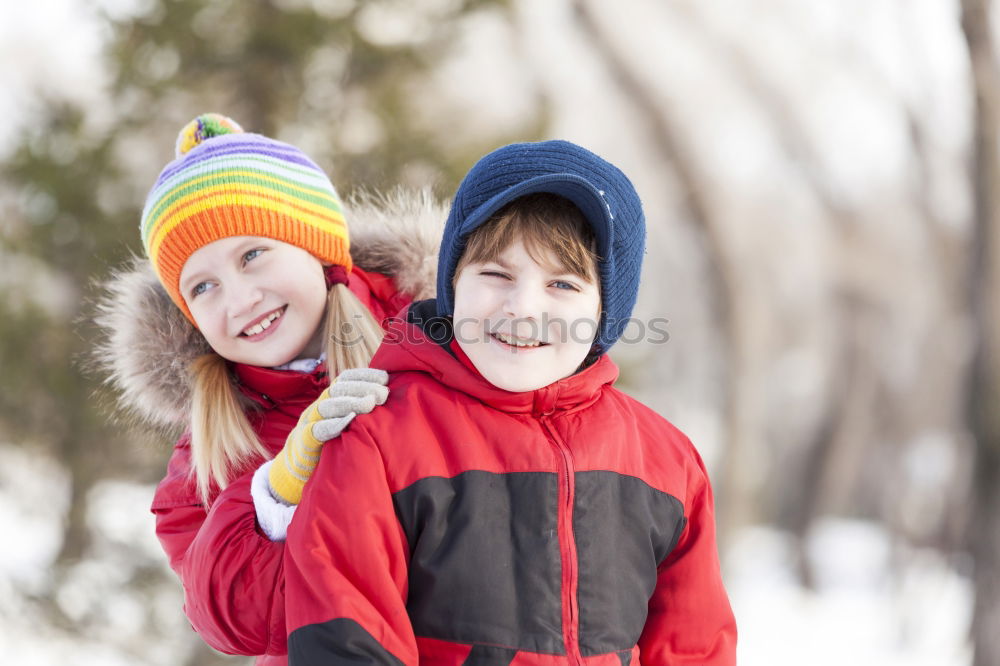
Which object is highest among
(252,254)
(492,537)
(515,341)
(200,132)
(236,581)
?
(200,132)

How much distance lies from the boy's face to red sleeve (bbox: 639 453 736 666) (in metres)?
0.35

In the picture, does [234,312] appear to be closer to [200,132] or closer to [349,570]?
[200,132]

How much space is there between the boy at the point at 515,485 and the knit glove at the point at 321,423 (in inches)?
0.9

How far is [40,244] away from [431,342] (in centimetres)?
434

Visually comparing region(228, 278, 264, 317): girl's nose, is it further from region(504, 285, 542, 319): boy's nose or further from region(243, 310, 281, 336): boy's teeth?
region(504, 285, 542, 319): boy's nose

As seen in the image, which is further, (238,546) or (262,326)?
(262,326)

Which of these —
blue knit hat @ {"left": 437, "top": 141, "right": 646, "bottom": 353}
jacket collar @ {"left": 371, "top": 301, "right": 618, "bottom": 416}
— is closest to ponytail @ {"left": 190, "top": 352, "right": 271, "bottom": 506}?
jacket collar @ {"left": 371, "top": 301, "right": 618, "bottom": 416}

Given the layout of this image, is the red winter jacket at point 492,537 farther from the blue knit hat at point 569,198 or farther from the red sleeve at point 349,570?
the blue knit hat at point 569,198

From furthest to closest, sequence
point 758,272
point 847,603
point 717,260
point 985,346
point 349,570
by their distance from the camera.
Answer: point 847,603 < point 758,272 < point 717,260 < point 985,346 < point 349,570

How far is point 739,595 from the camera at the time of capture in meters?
11.1

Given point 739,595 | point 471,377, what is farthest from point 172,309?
point 739,595

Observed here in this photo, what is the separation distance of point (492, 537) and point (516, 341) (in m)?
0.29

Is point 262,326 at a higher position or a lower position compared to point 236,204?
lower

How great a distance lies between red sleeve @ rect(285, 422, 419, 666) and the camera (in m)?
1.24
